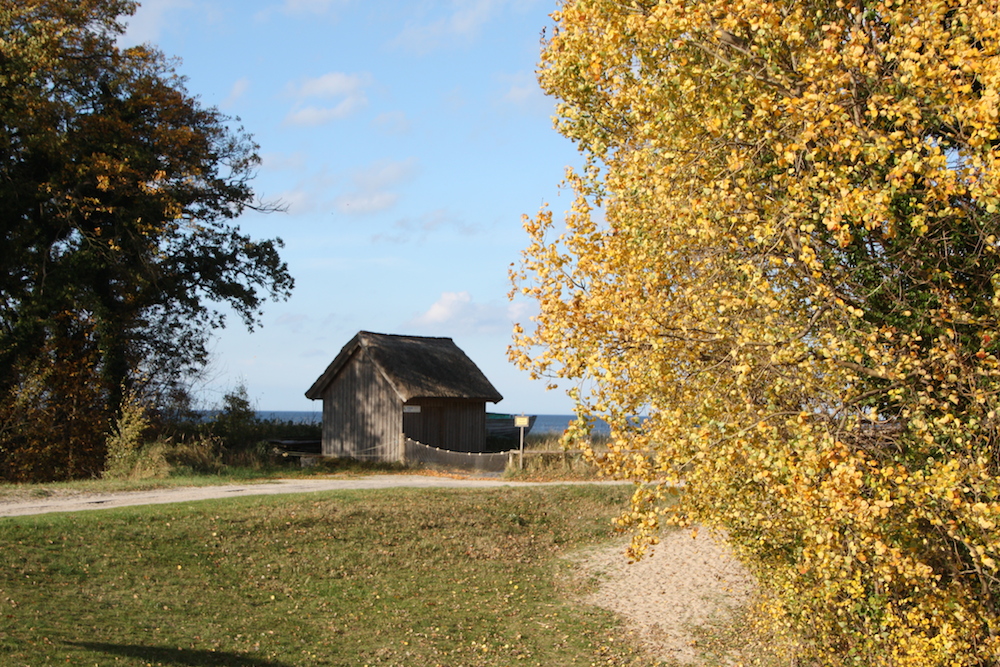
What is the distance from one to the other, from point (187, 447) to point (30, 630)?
587 inches

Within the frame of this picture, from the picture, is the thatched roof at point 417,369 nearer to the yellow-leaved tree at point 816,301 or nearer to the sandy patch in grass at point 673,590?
the sandy patch in grass at point 673,590

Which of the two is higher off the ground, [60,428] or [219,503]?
[60,428]

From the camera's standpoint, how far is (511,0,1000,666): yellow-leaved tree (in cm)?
592

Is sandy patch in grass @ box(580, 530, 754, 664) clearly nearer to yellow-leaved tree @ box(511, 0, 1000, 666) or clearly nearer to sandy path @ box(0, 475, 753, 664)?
sandy path @ box(0, 475, 753, 664)

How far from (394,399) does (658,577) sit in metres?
15.7

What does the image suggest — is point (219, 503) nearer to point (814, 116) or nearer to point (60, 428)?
point (60, 428)

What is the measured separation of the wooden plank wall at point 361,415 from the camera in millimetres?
28797

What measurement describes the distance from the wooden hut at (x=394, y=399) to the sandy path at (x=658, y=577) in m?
9.30

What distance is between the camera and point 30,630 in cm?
986

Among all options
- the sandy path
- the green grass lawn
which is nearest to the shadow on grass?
the green grass lawn

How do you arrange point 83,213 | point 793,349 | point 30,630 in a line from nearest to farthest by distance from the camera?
point 793,349 < point 30,630 < point 83,213

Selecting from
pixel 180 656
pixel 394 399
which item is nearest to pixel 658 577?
pixel 180 656

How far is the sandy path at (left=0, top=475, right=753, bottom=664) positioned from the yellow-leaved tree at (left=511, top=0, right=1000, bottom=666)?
16.0ft

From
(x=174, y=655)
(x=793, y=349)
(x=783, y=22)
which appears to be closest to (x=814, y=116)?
(x=783, y=22)
